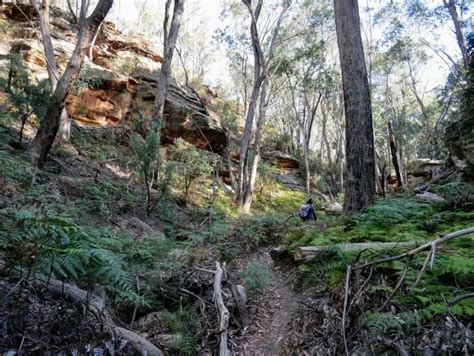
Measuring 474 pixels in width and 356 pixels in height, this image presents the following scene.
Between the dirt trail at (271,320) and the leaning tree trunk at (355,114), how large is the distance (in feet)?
7.93

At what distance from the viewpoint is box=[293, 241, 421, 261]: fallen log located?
358 cm

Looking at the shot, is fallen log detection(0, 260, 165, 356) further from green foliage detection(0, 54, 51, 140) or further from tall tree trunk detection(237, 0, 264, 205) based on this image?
tall tree trunk detection(237, 0, 264, 205)

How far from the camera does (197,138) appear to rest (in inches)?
670

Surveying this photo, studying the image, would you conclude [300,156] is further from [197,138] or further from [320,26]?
[197,138]

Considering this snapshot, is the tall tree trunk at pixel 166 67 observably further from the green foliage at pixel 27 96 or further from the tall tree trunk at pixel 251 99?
the green foliage at pixel 27 96

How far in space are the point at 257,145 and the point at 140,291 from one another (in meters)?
10.6

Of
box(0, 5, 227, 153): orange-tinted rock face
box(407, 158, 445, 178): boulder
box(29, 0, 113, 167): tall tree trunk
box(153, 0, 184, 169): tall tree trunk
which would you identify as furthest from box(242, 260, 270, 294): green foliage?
box(407, 158, 445, 178): boulder

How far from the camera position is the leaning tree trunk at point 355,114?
6.49 meters

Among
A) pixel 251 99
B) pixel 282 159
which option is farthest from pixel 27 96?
pixel 282 159

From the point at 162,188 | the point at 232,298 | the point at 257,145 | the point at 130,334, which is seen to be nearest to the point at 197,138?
the point at 257,145

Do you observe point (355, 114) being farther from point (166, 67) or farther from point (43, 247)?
point (166, 67)

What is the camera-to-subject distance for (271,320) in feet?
13.1

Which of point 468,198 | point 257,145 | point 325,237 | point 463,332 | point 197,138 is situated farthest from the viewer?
point 197,138

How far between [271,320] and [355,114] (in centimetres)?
449
